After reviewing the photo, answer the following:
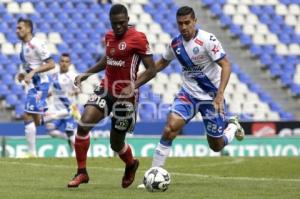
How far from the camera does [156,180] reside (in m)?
10.9

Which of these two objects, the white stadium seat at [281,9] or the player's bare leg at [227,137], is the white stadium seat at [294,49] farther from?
the player's bare leg at [227,137]

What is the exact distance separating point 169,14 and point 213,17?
1691mm

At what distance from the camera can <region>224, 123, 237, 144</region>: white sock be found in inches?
542

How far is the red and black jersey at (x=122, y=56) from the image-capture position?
11438mm

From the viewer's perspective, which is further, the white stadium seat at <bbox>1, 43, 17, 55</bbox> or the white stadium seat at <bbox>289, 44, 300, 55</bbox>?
the white stadium seat at <bbox>289, 44, 300, 55</bbox>

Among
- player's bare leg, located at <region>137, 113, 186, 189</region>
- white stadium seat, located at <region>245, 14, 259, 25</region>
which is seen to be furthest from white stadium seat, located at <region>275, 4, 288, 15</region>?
player's bare leg, located at <region>137, 113, 186, 189</region>

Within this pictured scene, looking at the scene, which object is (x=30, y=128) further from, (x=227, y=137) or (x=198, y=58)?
(x=198, y=58)

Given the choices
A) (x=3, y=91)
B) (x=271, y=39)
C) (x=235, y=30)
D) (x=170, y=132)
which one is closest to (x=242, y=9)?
(x=235, y=30)

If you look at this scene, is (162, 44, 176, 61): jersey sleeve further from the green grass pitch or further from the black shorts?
the green grass pitch

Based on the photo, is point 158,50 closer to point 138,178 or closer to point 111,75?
point 138,178

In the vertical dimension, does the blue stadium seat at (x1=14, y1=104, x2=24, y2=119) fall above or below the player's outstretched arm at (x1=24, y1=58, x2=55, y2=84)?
below

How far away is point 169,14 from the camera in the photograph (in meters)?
30.0

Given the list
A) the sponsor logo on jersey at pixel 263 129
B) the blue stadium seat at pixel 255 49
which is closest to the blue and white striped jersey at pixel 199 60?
the sponsor logo on jersey at pixel 263 129

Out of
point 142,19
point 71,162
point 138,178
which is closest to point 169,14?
point 142,19
